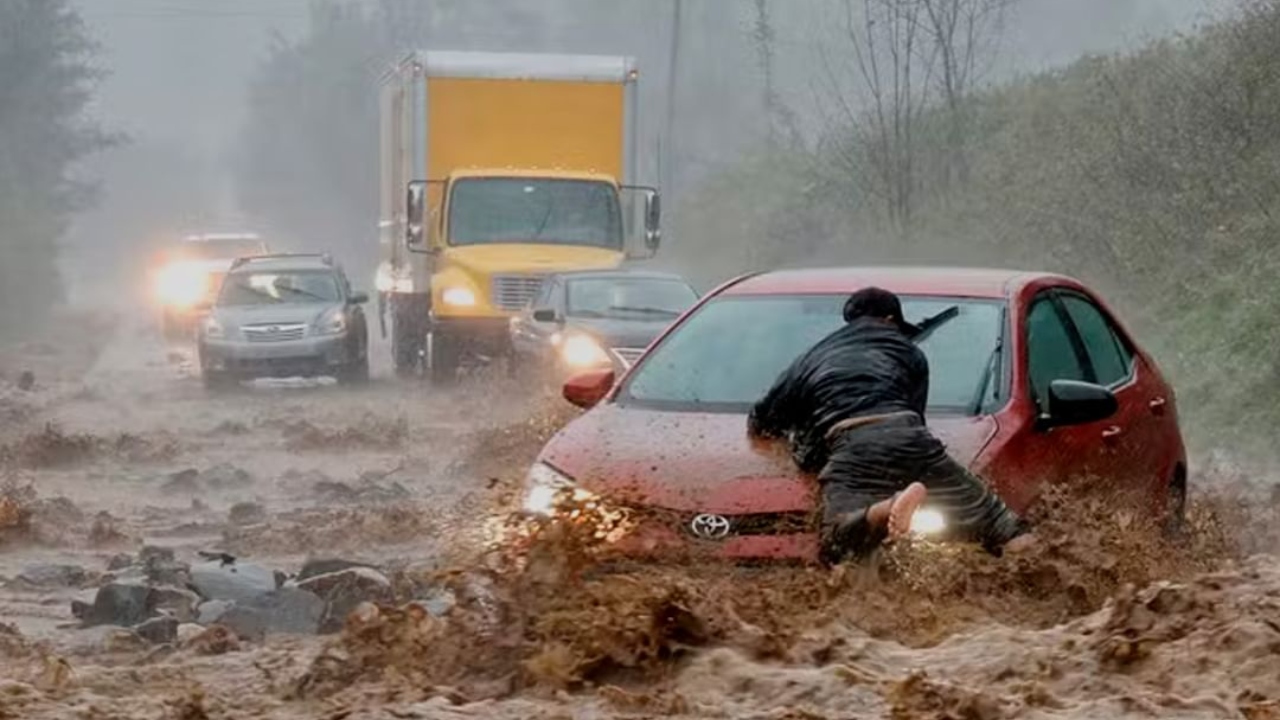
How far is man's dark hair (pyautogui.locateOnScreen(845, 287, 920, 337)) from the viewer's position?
787 centimetres

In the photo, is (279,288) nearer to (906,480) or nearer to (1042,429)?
(1042,429)

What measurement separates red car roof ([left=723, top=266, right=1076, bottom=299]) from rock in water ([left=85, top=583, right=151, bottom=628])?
2.83m

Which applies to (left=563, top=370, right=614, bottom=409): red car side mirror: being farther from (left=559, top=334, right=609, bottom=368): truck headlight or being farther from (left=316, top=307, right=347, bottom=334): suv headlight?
(left=316, top=307, right=347, bottom=334): suv headlight

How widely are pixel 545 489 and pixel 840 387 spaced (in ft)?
3.41

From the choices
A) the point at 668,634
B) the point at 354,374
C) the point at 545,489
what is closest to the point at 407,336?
the point at 354,374

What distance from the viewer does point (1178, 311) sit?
22078 millimetres

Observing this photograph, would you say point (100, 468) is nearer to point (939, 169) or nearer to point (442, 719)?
point (442, 719)

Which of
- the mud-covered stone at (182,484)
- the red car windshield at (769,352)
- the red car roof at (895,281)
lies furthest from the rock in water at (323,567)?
the mud-covered stone at (182,484)

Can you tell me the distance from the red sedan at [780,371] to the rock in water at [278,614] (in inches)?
59.2

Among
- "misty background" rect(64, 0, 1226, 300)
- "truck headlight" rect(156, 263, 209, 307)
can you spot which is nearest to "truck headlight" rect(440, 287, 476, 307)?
"misty background" rect(64, 0, 1226, 300)

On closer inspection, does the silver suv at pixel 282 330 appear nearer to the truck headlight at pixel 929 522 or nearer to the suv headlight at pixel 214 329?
the suv headlight at pixel 214 329

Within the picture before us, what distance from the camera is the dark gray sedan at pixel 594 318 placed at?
19.8 metres

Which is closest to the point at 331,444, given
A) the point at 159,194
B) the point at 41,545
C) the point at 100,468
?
the point at 100,468

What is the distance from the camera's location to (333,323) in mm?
27156
